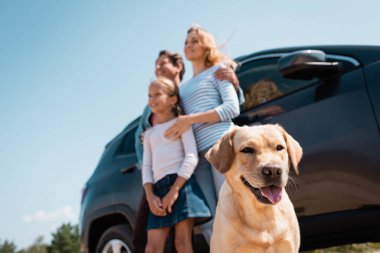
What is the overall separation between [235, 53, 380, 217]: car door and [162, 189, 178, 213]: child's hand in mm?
840

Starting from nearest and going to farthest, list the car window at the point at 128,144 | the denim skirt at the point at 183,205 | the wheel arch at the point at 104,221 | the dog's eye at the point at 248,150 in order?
1. the dog's eye at the point at 248,150
2. the denim skirt at the point at 183,205
3. the wheel arch at the point at 104,221
4. the car window at the point at 128,144

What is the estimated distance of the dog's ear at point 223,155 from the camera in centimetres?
234

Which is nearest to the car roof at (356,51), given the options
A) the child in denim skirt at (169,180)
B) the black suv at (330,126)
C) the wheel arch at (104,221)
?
the black suv at (330,126)

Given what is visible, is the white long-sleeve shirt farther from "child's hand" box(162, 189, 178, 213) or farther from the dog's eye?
the dog's eye

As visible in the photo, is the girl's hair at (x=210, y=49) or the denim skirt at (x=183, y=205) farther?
the girl's hair at (x=210, y=49)

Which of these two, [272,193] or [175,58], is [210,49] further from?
[272,193]

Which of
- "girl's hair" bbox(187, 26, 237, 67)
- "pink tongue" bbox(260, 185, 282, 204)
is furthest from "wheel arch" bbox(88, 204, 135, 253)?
"pink tongue" bbox(260, 185, 282, 204)

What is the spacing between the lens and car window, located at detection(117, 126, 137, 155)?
15.1 ft

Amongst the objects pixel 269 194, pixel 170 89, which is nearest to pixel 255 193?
pixel 269 194

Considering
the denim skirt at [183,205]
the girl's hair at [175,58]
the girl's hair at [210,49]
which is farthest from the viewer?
the girl's hair at [175,58]

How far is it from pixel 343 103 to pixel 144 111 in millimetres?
1700

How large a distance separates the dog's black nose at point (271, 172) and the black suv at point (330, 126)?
0.84 m

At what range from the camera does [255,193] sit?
2219mm

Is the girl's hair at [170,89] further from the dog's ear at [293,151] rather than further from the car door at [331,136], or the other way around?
the dog's ear at [293,151]
